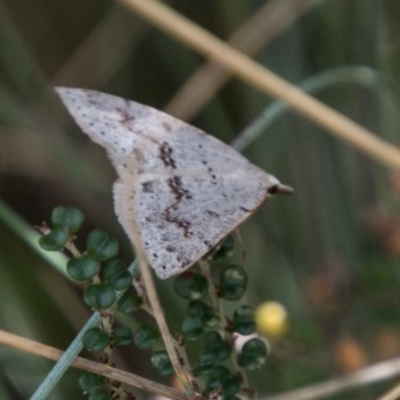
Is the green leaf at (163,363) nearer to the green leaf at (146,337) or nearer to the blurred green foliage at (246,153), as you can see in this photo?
the green leaf at (146,337)

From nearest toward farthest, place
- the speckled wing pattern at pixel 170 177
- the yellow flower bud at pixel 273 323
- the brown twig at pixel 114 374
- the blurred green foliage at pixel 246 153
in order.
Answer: the brown twig at pixel 114 374
the speckled wing pattern at pixel 170 177
the yellow flower bud at pixel 273 323
the blurred green foliage at pixel 246 153

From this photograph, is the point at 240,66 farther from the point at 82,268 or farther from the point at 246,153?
the point at 246,153

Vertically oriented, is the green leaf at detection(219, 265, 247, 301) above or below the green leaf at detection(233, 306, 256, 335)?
above

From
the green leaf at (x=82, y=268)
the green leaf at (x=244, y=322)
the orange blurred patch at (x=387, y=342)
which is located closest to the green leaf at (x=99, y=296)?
the green leaf at (x=82, y=268)

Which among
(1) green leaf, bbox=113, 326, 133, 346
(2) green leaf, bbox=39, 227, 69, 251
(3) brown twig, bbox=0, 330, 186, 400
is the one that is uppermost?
(2) green leaf, bbox=39, 227, 69, 251

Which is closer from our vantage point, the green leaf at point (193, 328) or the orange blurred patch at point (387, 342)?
the green leaf at point (193, 328)

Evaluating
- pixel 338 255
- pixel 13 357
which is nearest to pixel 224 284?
pixel 13 357

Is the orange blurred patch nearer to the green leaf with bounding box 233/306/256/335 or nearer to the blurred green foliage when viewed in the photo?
the blurred green foliage

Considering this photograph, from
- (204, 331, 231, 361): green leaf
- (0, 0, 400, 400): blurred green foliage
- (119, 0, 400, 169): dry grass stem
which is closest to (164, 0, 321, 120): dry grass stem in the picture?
(0, 0, 400, 400): blurred green foliage
